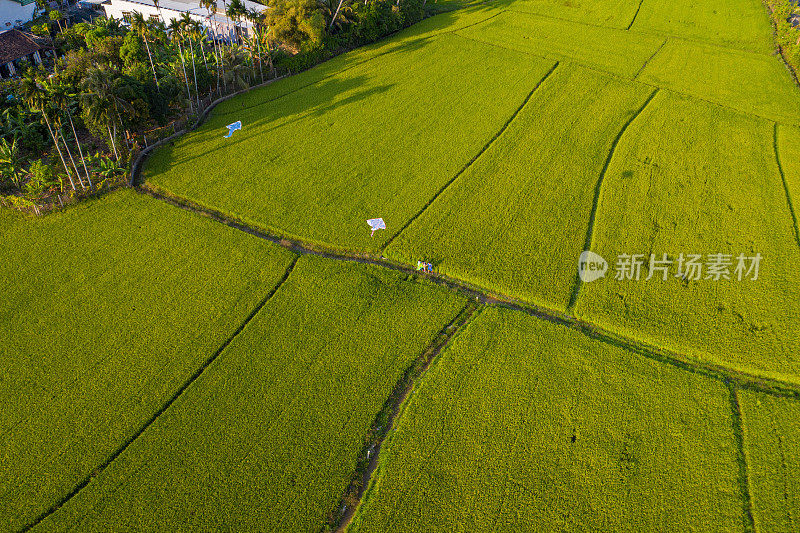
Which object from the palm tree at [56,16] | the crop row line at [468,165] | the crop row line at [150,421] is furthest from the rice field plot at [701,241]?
the palm tree at [56,16]

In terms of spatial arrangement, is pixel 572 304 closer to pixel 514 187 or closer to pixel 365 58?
pixel 514 187

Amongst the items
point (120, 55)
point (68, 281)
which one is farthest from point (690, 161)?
point (120, 55)

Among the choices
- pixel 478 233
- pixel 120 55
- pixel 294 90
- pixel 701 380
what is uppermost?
pixel 120 55

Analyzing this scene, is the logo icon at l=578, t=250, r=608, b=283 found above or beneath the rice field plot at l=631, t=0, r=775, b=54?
beneath

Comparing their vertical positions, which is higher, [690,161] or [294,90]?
[294,90]

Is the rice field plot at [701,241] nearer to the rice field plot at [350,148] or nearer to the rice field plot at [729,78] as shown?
the rice field plot at [729,78]

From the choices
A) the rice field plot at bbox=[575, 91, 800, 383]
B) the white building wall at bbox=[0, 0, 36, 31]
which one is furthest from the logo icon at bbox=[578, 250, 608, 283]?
the white building wall at bbox=[0, 0, 36, 31]

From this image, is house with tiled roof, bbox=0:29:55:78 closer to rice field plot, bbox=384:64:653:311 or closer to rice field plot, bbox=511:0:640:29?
rice field plot, bbox=384:64:653:311
